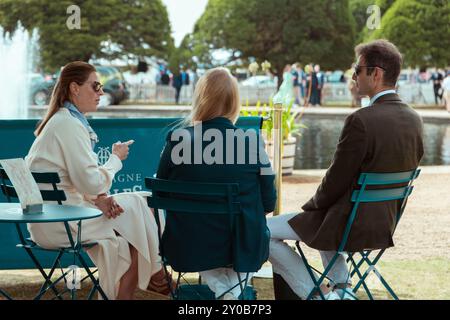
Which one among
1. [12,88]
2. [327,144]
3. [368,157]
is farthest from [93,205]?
[12,88]

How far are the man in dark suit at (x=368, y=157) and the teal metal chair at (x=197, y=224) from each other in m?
0.53

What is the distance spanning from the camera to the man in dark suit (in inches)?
185

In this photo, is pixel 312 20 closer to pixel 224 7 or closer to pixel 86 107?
pixel 224 7

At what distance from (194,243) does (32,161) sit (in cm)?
121

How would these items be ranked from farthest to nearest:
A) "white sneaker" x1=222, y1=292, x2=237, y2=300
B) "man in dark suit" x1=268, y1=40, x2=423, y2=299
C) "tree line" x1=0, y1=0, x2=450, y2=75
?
"tree line" x1=0, y1=0, x2=450, y2=75
"man in dark suit" x1=268, y1=40, x2=423, y2=299
"white sneaker" x1=222, y1=292, x2=237, y2=300

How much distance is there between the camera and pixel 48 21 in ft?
172

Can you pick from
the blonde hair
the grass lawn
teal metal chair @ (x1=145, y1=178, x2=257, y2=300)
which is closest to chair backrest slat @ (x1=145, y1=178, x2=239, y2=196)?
teal metal chair @ (x1=145, y1=178, x2=257, y2=300)

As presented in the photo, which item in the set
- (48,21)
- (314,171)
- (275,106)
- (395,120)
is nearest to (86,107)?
(395,120)

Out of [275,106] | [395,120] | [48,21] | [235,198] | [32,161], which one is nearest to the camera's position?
[235,198]

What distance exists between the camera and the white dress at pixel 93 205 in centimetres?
509

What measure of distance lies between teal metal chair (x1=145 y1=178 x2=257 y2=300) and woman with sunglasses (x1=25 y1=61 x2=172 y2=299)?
672 mm

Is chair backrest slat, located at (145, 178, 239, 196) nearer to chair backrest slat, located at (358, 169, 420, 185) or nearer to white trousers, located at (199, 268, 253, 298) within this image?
white trousers, located at (199, 268, 253, 298)

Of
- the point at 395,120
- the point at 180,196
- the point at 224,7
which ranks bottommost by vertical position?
the point at 180,196

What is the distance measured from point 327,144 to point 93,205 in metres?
15.8
